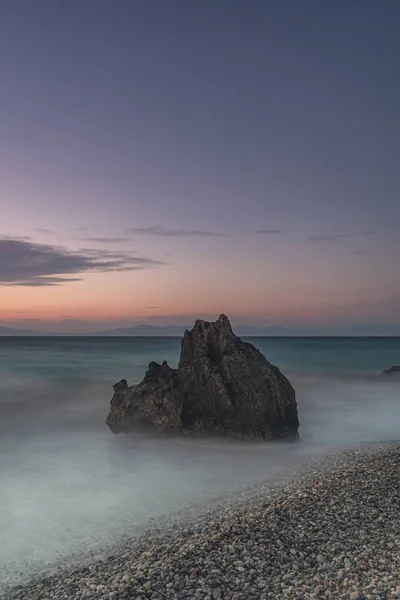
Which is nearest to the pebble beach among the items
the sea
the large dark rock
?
the sea

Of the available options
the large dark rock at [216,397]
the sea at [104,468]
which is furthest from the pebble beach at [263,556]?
the large dark rock at [216,397]

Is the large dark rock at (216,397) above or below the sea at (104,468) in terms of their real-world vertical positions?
above

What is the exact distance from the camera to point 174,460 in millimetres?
16938

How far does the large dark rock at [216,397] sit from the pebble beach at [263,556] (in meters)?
6.91

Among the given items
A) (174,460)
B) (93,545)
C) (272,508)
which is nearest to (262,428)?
(174,460)

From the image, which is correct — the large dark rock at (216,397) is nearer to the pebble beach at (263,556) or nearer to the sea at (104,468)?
the sea at (104,468)

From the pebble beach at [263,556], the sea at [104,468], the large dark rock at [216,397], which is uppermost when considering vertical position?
the large dark rock at [216,397]

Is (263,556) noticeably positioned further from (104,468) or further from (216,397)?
(216,397)

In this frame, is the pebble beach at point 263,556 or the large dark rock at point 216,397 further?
the large dark rock at point 216,397

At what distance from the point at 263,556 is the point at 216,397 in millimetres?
10971

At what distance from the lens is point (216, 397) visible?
19562mm

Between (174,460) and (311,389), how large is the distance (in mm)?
22703

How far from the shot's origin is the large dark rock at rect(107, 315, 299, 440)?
19047 millimetres

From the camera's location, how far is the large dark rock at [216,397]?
1905 cm
